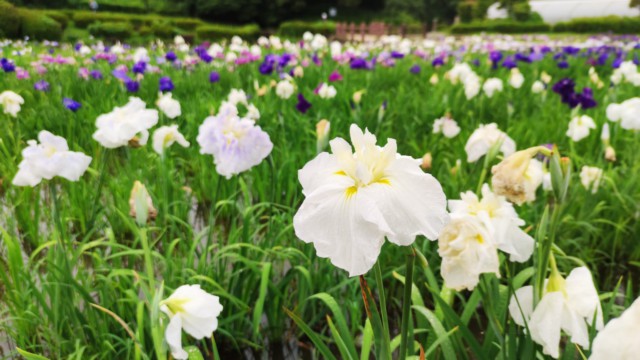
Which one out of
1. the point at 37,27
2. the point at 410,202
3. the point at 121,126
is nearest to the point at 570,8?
the point at 37,27

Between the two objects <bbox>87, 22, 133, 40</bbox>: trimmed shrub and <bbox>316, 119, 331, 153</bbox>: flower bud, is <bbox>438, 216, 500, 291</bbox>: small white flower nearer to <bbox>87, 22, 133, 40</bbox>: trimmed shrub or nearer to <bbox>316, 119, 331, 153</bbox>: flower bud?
<bbox>316, 119, 331, 153</bbox>: flower bud

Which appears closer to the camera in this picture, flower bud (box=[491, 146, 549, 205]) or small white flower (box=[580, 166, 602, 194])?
flower bud (box=[491, 146, 549, 205])

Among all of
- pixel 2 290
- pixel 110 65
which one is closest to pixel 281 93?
pixel 2 290

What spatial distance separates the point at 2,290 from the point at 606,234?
104 inches

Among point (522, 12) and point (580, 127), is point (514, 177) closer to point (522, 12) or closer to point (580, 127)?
point (580, 127)

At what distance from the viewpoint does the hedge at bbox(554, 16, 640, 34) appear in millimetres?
23859

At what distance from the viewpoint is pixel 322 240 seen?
0.64 metres

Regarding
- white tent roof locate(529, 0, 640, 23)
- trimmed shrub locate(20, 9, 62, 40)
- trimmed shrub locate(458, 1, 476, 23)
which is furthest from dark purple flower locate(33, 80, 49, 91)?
white tent roof locate(529, 0, 640, 23)

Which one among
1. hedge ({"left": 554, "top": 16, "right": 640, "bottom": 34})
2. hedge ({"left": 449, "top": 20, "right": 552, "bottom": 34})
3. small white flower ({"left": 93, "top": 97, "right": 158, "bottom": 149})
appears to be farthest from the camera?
hedge ({"left": 449, "top": 20, "right": 552, "bottom": 34})

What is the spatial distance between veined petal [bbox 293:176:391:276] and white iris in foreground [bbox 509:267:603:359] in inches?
15.7

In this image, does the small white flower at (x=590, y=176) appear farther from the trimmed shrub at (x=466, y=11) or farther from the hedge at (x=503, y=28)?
the trimmed shrub at (x=466, y=11)

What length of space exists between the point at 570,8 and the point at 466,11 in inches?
318

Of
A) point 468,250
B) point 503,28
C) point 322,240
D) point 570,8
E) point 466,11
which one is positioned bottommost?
point 468,250

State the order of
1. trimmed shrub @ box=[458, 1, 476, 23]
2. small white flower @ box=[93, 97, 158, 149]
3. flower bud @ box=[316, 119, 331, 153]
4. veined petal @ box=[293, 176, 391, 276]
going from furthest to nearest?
trimmed shrub @ box=[458, 1, 476, 23]
flower bud @ box=[316, 119, 331, 153]
small white flower @ box=[93, 97, 158, 149]
veined petal @ box=[293, 176, 391, 276]
